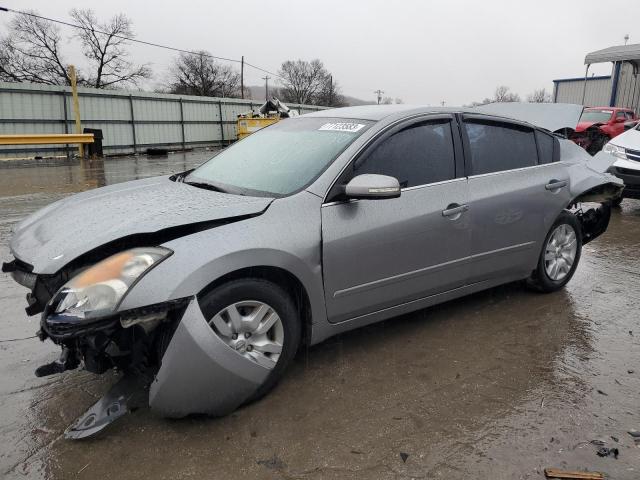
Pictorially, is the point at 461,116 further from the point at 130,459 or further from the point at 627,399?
the point at 130,459

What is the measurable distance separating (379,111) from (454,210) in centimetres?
84

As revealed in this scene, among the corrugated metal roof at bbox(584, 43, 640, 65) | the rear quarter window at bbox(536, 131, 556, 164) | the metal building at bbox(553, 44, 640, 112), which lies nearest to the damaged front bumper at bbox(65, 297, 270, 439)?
the rear quarter window at bbox(536, 131, 556, 164)

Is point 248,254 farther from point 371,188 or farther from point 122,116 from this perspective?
point 122,116

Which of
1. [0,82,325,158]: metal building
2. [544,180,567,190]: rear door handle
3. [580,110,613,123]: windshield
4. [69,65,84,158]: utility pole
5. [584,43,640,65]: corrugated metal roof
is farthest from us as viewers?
[584,43,640,65]: corrugated metal roof

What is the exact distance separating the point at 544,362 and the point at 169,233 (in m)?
2.34

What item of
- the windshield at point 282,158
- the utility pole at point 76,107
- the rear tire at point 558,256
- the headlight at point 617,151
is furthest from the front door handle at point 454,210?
the utility pole at point 76,107

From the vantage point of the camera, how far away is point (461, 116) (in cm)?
364

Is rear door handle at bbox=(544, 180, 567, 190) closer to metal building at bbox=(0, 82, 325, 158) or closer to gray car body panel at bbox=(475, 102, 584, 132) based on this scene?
gray car body panel at bbox=(475, 102, 584, 132)

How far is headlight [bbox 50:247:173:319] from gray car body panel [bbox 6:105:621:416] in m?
0.05

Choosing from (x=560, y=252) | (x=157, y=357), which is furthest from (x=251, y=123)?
(x=157, y=357)

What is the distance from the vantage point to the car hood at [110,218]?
94.7 inches

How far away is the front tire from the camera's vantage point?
2.39 m

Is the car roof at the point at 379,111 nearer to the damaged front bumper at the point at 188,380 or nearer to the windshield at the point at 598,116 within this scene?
the damaged front bumper at the point at 188,380

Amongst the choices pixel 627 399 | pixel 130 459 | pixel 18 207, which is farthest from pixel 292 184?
pixel 18 207
